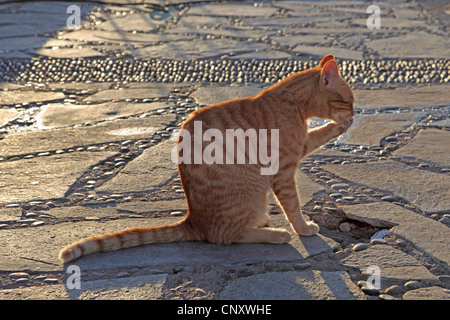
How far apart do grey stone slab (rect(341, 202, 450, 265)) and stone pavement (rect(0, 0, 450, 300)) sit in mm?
11

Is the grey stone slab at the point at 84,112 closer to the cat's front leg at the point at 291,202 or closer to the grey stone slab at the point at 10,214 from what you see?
the grey stone slab at the point at 10,214

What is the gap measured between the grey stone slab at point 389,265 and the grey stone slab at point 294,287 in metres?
0.14

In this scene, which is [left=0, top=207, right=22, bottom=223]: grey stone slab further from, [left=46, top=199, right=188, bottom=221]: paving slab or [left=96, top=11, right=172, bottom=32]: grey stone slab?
[left=96, top=11, right=172, bottom=32]: grey stone slab

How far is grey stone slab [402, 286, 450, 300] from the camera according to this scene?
260cm

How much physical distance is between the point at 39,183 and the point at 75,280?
1.28m

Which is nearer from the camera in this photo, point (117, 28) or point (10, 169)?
point (10, 169)

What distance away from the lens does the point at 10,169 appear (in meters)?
4.07

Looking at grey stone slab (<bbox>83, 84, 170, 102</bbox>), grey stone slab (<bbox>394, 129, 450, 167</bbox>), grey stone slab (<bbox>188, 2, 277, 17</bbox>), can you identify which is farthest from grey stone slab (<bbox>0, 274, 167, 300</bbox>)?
grey stone slab (<bbox>188, 2, 277, 17</bbox>)

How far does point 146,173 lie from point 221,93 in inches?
70.5

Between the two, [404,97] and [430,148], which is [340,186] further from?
[404,97]

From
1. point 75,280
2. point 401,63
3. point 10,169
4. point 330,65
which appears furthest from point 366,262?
point 401,63

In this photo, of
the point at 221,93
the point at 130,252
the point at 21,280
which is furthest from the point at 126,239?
the point at 221,93

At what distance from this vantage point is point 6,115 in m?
5.16

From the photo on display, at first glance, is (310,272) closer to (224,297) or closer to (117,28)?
(224,297)
